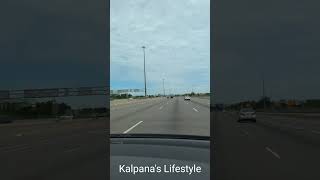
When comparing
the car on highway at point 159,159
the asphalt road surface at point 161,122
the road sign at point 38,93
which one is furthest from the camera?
the road sign at point 38,93

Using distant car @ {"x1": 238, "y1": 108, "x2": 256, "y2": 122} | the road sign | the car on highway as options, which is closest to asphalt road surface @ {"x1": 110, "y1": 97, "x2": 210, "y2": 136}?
distant car @ {"x1": 238, "y1": 108, "x2": 256, "y2": 122}

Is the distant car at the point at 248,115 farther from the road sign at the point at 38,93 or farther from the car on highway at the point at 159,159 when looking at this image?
the car on highway at the point at 159,159

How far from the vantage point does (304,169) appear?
1284 centimetres

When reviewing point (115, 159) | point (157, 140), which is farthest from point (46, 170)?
point (115, 159)

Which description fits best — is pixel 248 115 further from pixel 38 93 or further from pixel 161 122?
pixel 38 93

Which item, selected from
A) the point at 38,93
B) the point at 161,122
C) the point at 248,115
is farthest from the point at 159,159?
the point at 38,93

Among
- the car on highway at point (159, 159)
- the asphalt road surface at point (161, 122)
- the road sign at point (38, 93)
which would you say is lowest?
the asphalt road surface at point (161, 122)

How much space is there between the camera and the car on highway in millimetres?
4312

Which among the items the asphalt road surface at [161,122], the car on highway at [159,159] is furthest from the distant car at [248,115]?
the car on highway at [159,159]

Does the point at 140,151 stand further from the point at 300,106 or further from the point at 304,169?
the point at 300,106

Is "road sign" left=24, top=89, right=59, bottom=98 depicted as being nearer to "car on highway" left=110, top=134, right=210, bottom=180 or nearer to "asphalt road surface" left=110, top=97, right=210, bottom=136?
"asphalt road surface" left=110, top=97, right=210, bottom=136

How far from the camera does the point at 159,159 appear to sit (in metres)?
4.64

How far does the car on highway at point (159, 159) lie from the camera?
4.31 m

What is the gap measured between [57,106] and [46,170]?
66.3m
